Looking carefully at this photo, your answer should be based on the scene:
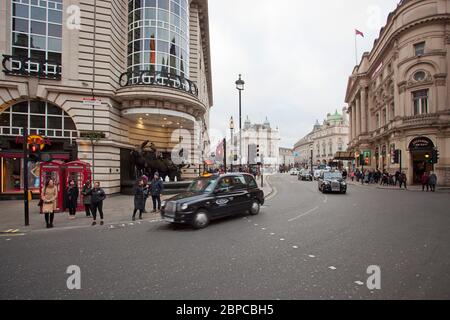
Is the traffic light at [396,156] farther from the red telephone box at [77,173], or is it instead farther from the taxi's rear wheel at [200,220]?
the red telephone box at [77,173]

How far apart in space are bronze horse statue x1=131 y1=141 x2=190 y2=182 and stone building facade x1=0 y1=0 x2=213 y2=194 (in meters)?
1.41

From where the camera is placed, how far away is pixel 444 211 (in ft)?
33.1

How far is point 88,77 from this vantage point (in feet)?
50.9

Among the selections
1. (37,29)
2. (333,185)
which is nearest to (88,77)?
(37,29)

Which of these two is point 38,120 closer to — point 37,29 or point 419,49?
point 37,29

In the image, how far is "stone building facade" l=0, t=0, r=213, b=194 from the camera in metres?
14.5

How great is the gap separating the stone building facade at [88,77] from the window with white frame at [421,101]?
87.6 feet

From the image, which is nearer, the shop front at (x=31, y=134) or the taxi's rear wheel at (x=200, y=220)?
the taxi's rear wheel at (x=200, y=220)

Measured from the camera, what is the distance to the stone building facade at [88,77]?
47.5 feet

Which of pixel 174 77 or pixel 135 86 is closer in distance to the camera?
pixel 135 86

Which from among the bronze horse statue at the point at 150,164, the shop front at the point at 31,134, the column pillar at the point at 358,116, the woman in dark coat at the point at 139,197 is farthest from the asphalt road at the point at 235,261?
the column pillar at the point at 358,116

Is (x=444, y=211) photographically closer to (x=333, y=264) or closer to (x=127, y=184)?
(x=333, y=264)
